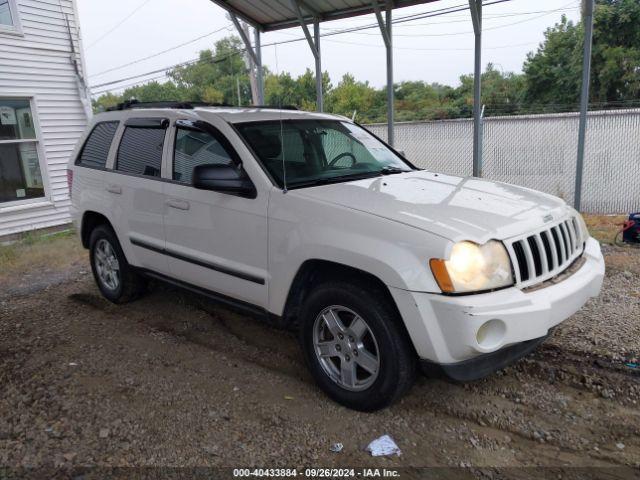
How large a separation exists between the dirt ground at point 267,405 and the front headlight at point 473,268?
0.91 metres

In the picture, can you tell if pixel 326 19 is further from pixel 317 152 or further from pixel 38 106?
pixel 38 106

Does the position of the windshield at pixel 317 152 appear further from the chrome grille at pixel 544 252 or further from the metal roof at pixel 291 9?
the metal roof at pixel 291 9

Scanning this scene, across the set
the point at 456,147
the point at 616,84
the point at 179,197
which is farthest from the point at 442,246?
the point at 616,84

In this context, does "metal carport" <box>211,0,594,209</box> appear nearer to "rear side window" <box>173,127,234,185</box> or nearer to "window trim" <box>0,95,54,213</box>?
"rear side window" <box>173,127,234,185</box>

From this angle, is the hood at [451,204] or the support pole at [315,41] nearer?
the hood at [451,204]

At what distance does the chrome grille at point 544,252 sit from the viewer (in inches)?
114

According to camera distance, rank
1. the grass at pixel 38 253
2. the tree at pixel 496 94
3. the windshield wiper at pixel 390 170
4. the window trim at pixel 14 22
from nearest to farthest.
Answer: the windshield wiper at pixel 390 170 → the grass at pixel 38 253 → the window trim at pixel 14 22 → the tree at pixel 496 94

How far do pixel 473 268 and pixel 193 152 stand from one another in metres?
2.42

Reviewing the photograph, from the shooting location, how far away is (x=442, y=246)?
2680 mm

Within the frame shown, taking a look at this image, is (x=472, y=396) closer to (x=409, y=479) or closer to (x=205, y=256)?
(x=409, y=479)

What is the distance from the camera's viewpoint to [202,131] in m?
4.03

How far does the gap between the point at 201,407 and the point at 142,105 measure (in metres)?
3.09

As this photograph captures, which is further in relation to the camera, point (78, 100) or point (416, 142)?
point (416, 142)

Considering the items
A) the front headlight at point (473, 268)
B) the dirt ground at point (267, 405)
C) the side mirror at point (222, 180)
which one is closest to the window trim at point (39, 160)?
the dirt ground at point (267, 405)
